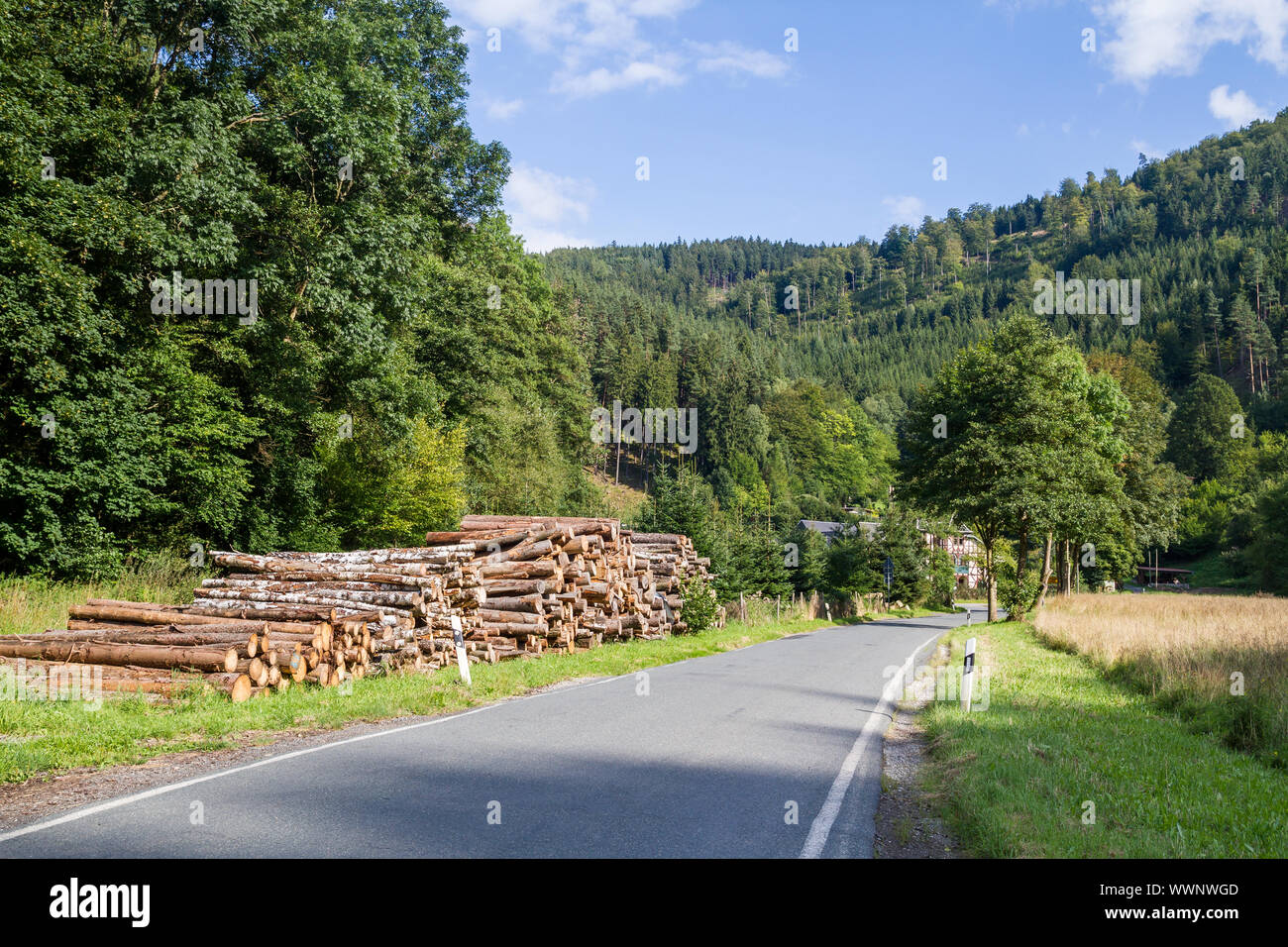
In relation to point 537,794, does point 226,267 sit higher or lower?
higher

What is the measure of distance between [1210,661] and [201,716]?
43.7ft

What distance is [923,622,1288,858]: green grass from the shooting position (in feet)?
16.4

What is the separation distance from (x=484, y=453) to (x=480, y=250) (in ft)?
27.5

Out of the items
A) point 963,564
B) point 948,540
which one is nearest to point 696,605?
point 963,564

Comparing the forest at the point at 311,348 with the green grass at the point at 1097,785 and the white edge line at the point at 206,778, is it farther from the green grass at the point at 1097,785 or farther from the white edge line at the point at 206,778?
the green grass at the point at 1097,785

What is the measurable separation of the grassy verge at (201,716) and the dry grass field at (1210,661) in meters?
8.84

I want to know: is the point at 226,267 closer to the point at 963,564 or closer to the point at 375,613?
the point at 375,613

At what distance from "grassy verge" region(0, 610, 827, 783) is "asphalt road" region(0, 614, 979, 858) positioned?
1.11m

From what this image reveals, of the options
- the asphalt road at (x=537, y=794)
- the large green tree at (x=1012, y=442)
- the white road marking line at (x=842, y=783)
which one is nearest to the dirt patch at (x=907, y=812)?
the asphalt road at (x=537, y=794)

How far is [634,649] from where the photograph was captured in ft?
62.8

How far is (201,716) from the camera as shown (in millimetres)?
8984

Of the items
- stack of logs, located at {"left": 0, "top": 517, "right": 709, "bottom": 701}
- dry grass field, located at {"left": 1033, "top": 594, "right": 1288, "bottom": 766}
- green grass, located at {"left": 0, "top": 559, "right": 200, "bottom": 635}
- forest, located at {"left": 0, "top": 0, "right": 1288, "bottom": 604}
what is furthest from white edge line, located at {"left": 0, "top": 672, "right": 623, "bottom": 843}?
forest, located at {"left": 0, "top": 0, "right": 1288, "bottom": 604}
